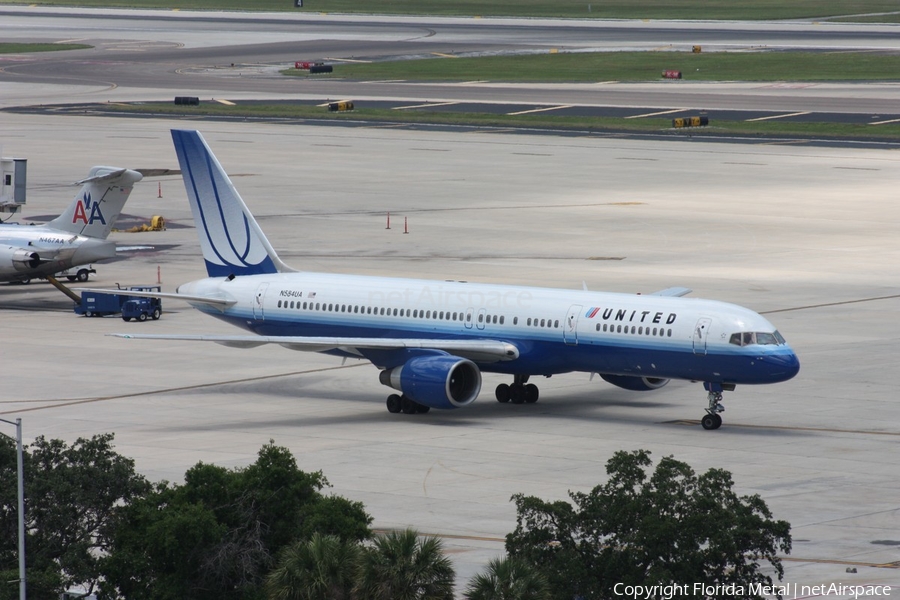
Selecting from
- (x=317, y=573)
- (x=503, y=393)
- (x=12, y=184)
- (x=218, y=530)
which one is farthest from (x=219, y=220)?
(x=317, y=573)

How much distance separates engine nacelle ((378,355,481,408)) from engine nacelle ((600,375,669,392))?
422 centimetres

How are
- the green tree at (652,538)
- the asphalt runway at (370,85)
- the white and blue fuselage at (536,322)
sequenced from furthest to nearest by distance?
the asphalt runway at (370,85) < the white and blue fuselage at (536,322) < the green tree at (652,538)

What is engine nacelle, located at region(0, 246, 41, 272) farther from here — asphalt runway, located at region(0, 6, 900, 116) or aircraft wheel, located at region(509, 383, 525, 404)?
asphalt runway, located at region(0, 6, 900, 116)

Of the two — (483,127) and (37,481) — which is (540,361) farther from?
(483,127)

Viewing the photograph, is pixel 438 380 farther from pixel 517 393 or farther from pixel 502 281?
pixel 502 281

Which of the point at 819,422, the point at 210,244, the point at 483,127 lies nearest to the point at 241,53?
the point at 483,127

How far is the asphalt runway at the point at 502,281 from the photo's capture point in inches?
1453

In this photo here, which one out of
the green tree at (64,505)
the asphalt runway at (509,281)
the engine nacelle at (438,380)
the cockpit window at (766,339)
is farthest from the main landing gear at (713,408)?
the green tree at (64,505)

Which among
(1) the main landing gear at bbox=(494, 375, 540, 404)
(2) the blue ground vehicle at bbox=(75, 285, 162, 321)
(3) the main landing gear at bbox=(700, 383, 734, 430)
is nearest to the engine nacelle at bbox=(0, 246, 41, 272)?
(2) the blue ground vehicle at bbox=(75, 285, 162, 321)

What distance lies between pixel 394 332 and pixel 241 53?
504 feet

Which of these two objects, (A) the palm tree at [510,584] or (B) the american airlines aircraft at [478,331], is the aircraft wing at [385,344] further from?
(A) the palm tree at [510,584]

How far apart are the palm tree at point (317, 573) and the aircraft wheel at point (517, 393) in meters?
21.2

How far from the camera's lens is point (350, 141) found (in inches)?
4668

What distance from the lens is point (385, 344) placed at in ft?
146
